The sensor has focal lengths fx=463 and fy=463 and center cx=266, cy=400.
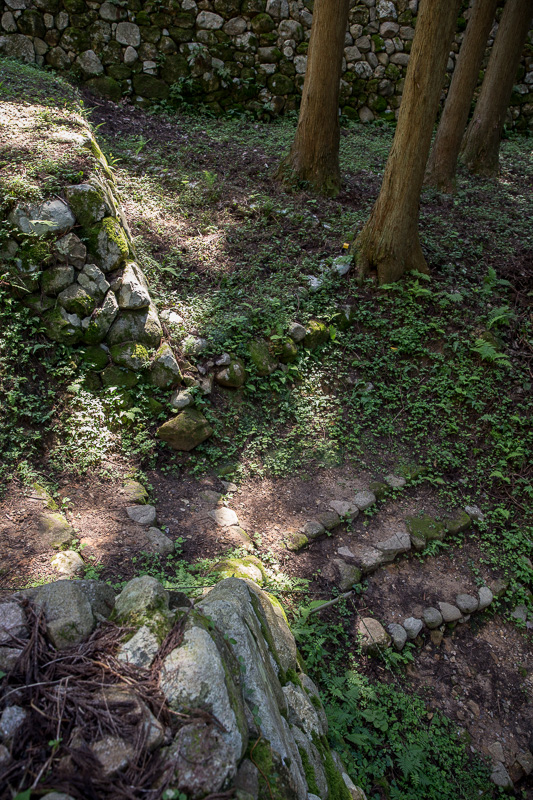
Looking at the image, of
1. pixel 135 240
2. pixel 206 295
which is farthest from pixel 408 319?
pixel 135 240

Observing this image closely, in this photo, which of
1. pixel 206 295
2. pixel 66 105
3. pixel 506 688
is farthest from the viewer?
pixel 66 105

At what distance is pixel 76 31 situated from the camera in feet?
28.0

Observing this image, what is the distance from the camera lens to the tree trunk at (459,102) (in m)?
7.58

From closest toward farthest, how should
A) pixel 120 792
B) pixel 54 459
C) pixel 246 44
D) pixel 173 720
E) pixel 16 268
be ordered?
1. pixel 120 792
2. pixel 173 720
3. pixel 54 459
4. pixel 16 268
5. pixel 246 44

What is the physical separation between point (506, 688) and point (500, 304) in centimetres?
443

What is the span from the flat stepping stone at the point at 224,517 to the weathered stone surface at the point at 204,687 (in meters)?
2.26

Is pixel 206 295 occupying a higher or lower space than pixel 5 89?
lower

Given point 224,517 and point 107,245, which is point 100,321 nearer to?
point 107,245

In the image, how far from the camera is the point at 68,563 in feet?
9.76

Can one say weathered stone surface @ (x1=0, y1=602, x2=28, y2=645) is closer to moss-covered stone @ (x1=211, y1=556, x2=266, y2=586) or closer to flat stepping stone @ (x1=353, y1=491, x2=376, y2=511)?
moss-covered stone @ (x1=211, y1=556, x2=266, y2=586)

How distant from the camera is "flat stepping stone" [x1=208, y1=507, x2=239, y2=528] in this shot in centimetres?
388

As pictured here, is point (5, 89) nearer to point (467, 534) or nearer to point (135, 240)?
point (135, 240)

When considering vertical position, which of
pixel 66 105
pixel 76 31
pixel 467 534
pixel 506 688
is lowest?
pixel 506 688

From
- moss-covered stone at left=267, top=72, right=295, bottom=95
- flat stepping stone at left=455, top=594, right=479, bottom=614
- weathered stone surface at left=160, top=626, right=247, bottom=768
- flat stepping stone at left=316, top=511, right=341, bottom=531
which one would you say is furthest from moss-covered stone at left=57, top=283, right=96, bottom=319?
moss-covered stone at left=267, top=72, right=295, bottom=95
